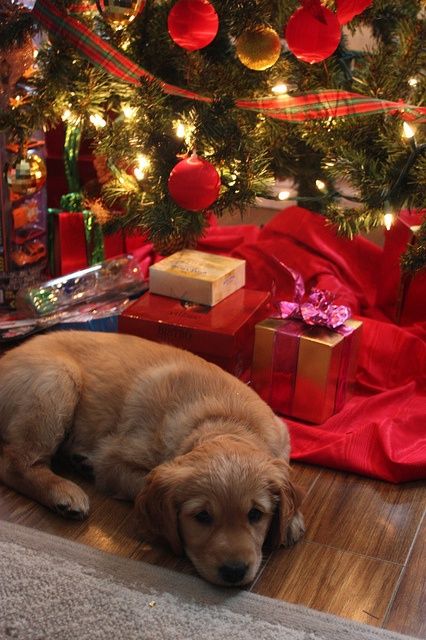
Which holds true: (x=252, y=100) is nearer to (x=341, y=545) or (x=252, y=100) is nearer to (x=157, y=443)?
(x=157, y=443)

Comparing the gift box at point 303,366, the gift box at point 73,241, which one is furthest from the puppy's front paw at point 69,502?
the gift box at point 73,241

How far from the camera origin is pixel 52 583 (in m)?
1.76

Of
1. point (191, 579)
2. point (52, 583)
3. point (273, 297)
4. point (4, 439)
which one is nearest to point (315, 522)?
point (191, 579)

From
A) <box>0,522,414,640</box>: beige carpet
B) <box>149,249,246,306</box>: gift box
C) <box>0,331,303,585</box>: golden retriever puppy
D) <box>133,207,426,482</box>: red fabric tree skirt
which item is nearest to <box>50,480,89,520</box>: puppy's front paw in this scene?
<box>0,331,303,585</box>: golden retriever puppy

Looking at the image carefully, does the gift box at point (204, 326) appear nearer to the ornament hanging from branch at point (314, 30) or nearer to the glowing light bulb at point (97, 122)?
the glowing light bulb at point (97, 122)

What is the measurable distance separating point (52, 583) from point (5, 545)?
7.0 inches

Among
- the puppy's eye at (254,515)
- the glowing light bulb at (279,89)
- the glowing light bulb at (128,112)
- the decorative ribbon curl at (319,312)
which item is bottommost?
the puppy's eye at (254,515)

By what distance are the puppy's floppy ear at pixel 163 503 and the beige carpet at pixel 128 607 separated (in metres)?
0.09

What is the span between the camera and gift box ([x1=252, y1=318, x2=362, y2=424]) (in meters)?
2.43

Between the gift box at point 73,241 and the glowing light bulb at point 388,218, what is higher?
the glowing light bulb at point 388,218

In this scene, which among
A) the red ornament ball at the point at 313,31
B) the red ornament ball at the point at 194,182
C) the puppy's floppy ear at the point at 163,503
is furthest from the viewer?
the red ornament ball at the point at 194,182

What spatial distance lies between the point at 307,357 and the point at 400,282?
728 millimetres

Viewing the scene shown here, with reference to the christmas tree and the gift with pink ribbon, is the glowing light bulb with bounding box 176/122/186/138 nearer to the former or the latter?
the christmas tree

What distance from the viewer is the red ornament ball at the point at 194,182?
241 cm
